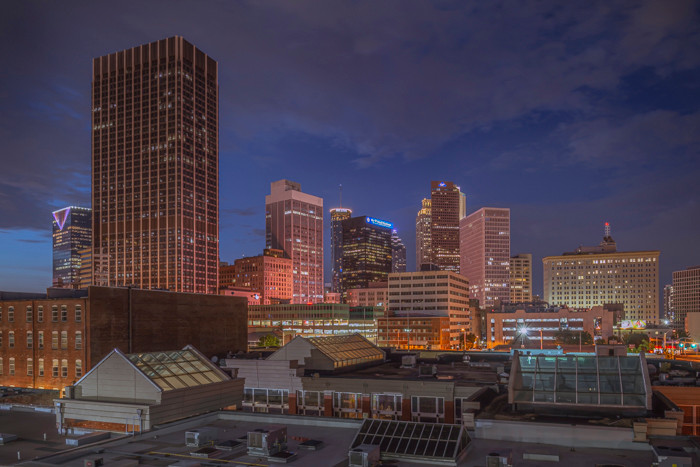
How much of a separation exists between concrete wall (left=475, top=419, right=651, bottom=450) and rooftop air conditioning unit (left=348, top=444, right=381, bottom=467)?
26.9ft

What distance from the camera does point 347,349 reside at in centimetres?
7181

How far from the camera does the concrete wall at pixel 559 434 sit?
32.3 metres

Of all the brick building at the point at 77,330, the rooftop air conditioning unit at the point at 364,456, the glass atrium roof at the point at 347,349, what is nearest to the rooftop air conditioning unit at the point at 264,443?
the rooftop air conditioning unit at the point at 364,456

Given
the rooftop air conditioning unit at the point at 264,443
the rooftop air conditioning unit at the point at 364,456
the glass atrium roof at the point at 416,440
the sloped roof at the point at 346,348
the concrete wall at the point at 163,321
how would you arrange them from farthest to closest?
the concrete wall at the point at 163,321
the sloped roof at the point at 346,348
the rooftop air conditioning unit at the point at 264,443
the glass atrium roof at the point at 416,440
the rooftop air conditioning unit at the point at 364,456

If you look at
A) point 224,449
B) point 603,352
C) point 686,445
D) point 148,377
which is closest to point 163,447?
point 224,449

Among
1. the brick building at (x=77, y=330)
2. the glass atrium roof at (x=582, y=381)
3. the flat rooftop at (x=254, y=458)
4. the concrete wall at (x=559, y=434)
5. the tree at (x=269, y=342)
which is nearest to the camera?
the flat rooftop at (x=254, y=458)

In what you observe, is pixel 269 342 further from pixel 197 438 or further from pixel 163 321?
pixel 197 438

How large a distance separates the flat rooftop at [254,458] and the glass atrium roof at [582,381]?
5321 mm

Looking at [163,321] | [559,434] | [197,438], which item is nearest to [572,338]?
[163,321]

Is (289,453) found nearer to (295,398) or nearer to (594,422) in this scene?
(594,422)

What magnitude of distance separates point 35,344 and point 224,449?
2162 inches

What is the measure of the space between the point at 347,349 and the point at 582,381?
37652 mm

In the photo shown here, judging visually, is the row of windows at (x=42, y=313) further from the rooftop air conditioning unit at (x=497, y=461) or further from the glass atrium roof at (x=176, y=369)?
the rooftop air conditioning unit at (x=497, y=461)

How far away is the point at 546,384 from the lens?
3881 cm
